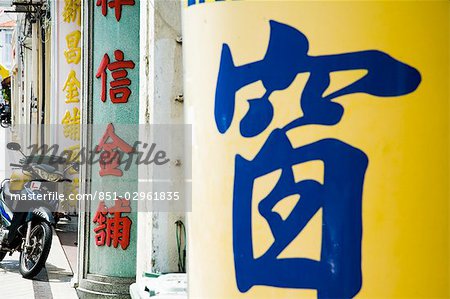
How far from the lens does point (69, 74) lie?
10.5m

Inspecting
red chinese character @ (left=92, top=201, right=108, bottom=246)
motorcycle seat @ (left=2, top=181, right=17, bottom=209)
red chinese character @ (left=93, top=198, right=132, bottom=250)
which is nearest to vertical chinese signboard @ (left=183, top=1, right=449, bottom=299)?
red chinese character @ (left=93, top=198, right=132, bottom=250)

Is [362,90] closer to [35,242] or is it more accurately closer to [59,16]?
[35,242]

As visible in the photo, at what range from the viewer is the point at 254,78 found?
1.75 m

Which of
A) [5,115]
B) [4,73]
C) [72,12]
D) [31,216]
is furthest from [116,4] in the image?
[4,73]

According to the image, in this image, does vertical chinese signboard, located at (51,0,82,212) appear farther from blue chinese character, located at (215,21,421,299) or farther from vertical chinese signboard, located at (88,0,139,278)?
blue chinese character, located at (215,21,421,299)

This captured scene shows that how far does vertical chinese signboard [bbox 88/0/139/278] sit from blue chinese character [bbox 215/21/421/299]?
14.9 feet

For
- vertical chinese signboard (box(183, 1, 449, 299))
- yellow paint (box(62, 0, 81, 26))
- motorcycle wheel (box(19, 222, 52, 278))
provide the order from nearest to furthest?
vertical chinese signboard (box(183, 1, 449, 299)) → motorcycle wheel (box(19, 222, 52, 278)) → yellow paint (box(62, 0, 81, 26))

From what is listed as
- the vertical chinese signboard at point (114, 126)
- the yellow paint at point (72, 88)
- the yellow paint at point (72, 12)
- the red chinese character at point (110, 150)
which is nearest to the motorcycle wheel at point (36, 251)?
the vertical chinese signboard at point (114, 126)

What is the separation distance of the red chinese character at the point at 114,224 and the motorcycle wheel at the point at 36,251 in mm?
1356

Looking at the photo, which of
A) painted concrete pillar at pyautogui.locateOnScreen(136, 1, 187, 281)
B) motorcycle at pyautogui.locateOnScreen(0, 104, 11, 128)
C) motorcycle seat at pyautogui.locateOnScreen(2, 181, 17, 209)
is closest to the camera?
painted concrete pillar at pyautogui.locateOnScreen(136, 1, 187, 281)

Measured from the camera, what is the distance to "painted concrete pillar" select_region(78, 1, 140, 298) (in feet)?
20.5

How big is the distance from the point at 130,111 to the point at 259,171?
4.68 meters

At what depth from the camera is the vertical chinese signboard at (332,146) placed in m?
1.67

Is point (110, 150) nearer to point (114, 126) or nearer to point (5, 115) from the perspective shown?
point (114, 126)
